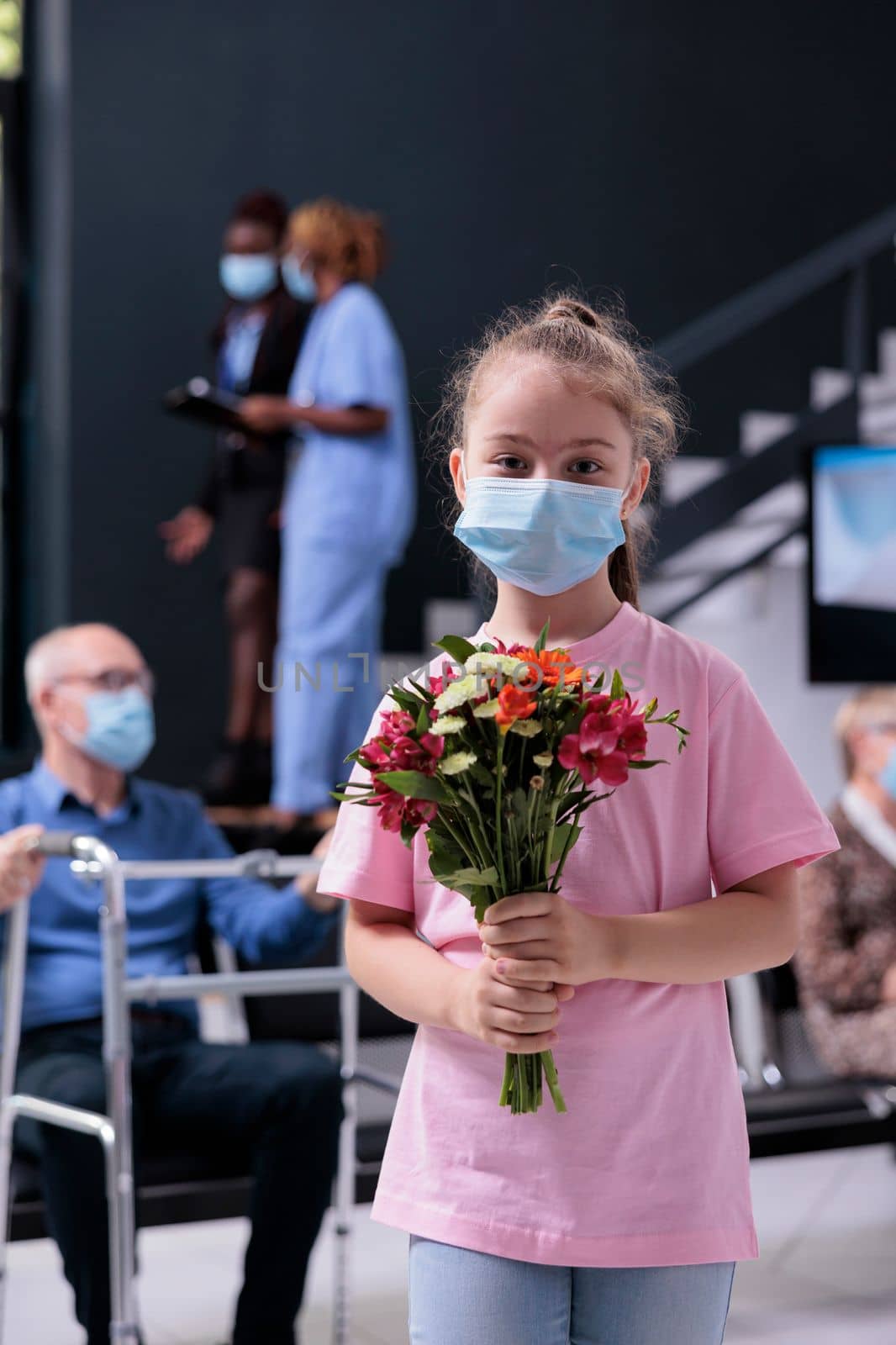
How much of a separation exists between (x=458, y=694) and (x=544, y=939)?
6.7 inches

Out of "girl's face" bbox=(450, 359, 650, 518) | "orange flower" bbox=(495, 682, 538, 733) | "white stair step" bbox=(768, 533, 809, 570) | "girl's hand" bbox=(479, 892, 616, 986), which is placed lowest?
"girl's hand" bbox=(479, 892, 616, 986)

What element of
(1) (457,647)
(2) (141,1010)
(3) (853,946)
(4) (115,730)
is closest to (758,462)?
(3) (853,946)

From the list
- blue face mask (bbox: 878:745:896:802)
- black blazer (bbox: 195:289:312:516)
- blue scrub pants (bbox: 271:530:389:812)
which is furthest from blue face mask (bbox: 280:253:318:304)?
blue face mask (bbox: 878:745:896:802)

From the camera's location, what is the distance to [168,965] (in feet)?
8.97

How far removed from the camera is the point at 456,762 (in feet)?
3.30

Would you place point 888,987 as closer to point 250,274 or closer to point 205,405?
point 205,405

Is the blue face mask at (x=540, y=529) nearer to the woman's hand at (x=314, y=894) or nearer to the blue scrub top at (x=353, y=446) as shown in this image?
the woman's hand at (x=314, y=894)

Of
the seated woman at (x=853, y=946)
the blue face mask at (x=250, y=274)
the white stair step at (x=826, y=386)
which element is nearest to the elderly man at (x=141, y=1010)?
the seated woman at (x=853, y=946)

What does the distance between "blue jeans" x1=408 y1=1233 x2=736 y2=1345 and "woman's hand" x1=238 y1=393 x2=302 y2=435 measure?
4.47 meters

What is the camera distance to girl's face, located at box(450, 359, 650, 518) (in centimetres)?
112

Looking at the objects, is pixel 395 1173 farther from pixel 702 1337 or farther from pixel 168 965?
pixel 168 965

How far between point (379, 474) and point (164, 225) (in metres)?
1.30

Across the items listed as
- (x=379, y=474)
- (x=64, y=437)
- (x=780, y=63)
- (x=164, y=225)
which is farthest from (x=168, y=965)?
(x=780, y=63)

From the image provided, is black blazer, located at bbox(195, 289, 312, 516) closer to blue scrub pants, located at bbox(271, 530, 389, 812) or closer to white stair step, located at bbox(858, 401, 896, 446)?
blue scrub pants, located at bbox(271, 530, 389, 812)
